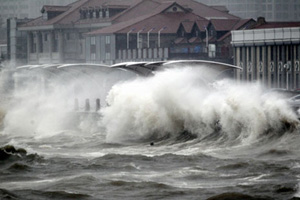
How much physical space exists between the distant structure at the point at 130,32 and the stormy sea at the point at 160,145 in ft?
100

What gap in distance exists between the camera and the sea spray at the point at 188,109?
4169 cm

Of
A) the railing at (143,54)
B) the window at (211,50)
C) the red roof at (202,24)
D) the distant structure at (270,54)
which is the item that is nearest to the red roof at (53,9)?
the railing at (143,54)

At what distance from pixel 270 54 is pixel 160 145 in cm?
3867

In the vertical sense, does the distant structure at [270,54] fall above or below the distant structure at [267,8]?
below

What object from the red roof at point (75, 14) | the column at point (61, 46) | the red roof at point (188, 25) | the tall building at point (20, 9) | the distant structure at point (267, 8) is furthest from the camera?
the tall building at point (20, 9)

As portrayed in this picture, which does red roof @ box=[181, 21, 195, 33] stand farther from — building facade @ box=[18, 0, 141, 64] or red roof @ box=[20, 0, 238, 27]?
building facade @ box=[18, 0, 141, 64]

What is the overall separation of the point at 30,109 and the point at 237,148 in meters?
30.9

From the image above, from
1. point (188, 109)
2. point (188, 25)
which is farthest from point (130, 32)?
point (188, 109)

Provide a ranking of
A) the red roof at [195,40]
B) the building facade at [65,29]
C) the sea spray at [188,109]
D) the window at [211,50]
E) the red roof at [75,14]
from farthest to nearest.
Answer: the red roof at [75,14] → the building facade at [65,29] → the red roof at [195,40] → the window at [211,50] → the sea spray at [188,109]

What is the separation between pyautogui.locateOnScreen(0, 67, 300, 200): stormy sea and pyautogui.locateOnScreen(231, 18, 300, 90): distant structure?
20068mm

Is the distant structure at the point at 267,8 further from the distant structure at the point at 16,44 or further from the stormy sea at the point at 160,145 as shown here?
the stormy sea at the point at 160,145

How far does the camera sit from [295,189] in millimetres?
26484

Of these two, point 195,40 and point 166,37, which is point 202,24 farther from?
point 166,37

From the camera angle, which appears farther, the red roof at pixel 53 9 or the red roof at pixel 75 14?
the red roof at pixel 53 9
